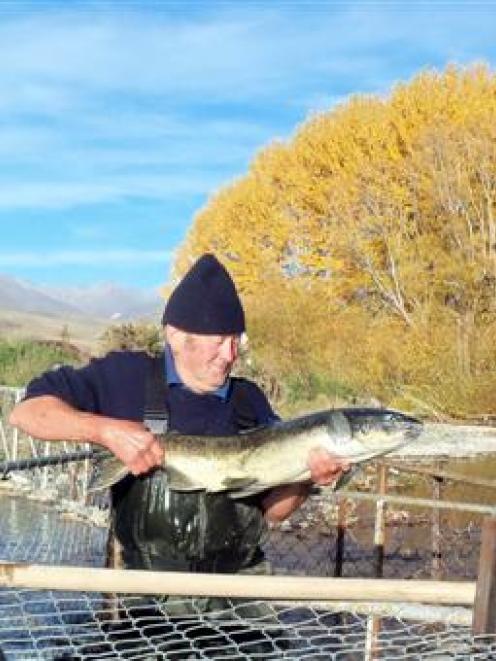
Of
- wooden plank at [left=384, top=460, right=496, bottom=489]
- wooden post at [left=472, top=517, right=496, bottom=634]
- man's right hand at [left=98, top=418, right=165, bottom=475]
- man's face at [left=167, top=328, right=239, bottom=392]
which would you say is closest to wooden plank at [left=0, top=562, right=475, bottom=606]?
wooden post at [left=472, top=517, right=496, bottom=634]

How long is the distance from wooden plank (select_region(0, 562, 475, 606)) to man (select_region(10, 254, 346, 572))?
A: 0.67 m

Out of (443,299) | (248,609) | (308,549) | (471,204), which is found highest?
(471,204)

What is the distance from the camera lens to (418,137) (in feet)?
106

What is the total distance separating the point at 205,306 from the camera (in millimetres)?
4348

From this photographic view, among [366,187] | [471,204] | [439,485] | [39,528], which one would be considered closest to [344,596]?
[439,485]

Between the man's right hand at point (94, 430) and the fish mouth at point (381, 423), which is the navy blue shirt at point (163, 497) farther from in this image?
the fish mouth at point (381, 423)

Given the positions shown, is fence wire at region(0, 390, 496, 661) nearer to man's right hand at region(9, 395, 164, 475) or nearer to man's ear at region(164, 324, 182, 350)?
man's right hand at region(9, 395, 164, 475)

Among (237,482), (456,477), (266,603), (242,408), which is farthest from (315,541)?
(237,482)

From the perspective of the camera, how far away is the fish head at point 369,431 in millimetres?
4297

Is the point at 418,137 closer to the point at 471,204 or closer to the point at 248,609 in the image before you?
the point at 471,204

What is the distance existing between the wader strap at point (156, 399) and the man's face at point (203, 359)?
0.24 feet

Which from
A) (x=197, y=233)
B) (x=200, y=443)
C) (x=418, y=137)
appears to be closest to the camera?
(x=200, y=443)

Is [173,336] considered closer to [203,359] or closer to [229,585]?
[203,359]

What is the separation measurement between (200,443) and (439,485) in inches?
195
